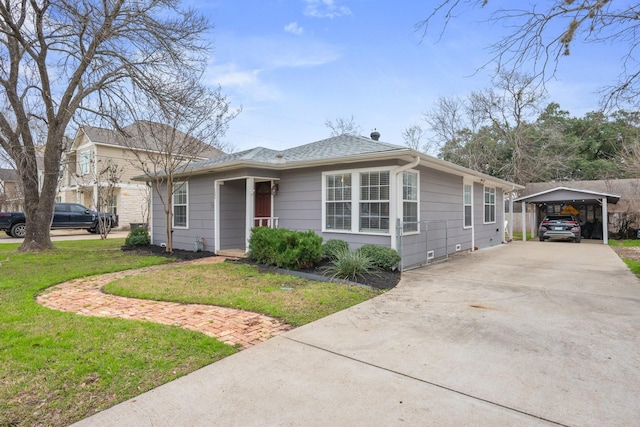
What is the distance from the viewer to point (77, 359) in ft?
9.91

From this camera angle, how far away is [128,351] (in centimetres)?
318

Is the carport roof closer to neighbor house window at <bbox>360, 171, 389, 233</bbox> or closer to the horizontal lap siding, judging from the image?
neighbor house window at <bbox>360, 171, 389, 233</bbox>

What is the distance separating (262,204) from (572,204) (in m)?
16.2

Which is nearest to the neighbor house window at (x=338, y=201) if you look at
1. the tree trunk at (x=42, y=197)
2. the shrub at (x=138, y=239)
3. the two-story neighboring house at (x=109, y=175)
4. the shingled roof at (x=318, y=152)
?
the shingled roof at (x=318, y=152)

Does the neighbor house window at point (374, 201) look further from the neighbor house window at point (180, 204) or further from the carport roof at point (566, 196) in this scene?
the carport roof at point (566, 196)

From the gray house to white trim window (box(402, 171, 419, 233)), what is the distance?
2 centimetres

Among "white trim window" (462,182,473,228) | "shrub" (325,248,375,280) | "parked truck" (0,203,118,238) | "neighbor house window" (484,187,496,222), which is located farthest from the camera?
"parked truck" (0,203,118,238)

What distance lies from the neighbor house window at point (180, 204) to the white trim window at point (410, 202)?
681 centimetres

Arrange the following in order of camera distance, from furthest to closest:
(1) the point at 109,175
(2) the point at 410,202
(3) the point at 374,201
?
(1) the point at 109,175, (2) the point at 410,202, (3) the point at 374,201

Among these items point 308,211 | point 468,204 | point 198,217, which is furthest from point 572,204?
point 198,217

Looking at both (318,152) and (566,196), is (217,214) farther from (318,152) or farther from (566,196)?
(566,196)

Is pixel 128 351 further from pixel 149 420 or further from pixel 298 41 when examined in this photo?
pixel 298 41

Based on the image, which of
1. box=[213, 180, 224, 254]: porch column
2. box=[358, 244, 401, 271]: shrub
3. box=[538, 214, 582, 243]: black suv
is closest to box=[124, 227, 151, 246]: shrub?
box=[213, 180, 224, 254]: porch column

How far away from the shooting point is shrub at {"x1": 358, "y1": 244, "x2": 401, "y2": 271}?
703cm
